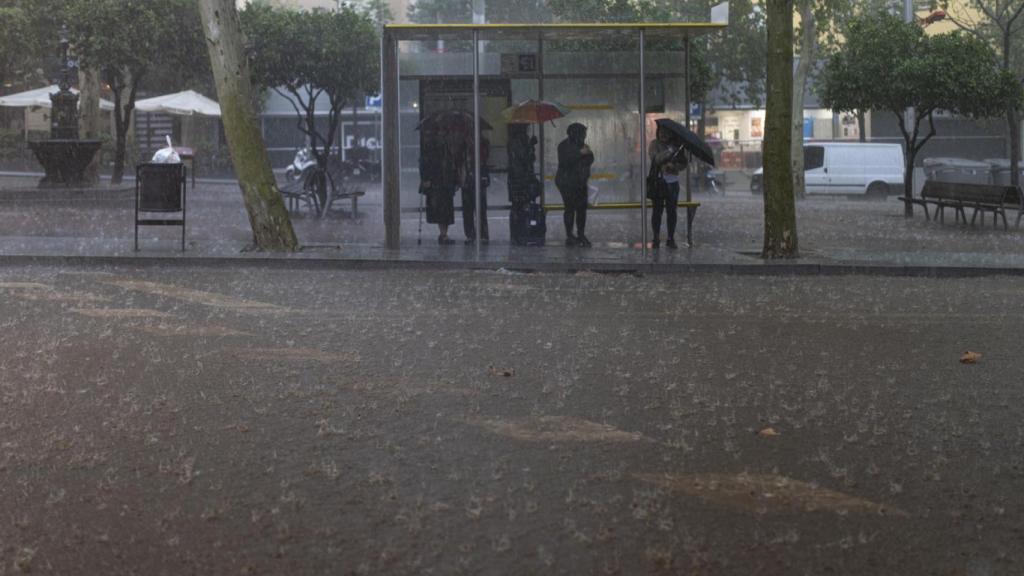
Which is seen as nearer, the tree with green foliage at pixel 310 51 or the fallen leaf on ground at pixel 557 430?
the fallen leaf on ground at pixel 557 430

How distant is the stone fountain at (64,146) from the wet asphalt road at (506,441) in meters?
19.7

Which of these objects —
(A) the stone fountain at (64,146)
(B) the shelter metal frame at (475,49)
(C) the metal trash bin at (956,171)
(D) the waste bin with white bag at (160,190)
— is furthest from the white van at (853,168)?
(D) the waste bin with white bag at (160,190)

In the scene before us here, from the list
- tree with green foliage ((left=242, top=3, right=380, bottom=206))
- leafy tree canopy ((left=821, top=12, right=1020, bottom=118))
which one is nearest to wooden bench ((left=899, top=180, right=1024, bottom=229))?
leafy tree canopy ((left=821, top=12, right=1020, bottom=118))

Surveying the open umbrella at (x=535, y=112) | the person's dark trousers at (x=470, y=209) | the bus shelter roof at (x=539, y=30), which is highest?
the bus shelter roof at (x=539, y=30)

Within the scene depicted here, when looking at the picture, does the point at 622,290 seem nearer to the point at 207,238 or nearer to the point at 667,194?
the point at 667,194

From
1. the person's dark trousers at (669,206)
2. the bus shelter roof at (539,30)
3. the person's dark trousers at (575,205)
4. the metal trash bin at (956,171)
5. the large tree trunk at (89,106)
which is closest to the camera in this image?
the bus shelter roof at (539,30)

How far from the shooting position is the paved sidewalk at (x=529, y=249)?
16672mm

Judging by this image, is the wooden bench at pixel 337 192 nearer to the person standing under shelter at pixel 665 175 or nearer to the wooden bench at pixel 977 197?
the person standing under shelter at pixel 665 175

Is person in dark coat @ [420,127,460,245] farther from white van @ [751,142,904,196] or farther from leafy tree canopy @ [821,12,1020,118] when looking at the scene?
white van @ [751,142,904,196]

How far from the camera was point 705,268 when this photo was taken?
651 inches

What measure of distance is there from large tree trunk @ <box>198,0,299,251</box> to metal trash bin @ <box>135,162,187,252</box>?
33.6 inches

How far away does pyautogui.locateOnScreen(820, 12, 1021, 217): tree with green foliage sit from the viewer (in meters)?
27.2

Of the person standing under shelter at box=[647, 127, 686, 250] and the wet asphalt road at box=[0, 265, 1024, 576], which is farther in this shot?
the person standing under shelter at box=[647, 127, 686, 250]

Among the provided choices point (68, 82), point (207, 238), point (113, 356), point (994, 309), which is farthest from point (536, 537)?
point (68, 82)
